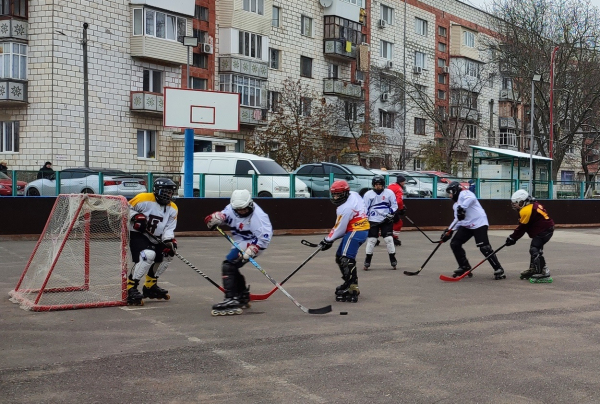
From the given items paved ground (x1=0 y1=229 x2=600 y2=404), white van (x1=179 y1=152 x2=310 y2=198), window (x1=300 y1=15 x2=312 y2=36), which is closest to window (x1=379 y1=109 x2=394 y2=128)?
window (x1=300 y1=15 x2=312 y2=36)

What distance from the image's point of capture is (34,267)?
33.0 ft

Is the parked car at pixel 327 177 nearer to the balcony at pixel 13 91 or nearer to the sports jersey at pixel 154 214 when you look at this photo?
the sports jersey at pixel 154 214

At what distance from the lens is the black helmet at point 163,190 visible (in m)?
9.35

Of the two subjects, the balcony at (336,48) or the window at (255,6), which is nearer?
the window at (255,6)

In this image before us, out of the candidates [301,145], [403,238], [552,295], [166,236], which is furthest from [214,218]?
[301,145]

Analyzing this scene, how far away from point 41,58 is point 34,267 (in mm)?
25871

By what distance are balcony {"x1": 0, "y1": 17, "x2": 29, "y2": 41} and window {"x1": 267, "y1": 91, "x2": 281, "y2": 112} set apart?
14.6 meters

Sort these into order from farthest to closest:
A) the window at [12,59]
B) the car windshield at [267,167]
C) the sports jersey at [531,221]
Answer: the window at [12,59] → the car windshield at [267,167] → the sports jersey at [531,221]

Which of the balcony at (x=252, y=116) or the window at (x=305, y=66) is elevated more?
the window at (x=305, y=66)

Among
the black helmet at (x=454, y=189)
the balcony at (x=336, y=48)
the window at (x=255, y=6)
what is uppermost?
the window at (x=255, y=6)

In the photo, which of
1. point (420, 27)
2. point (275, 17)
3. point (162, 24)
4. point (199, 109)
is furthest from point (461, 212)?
point (420, 27)

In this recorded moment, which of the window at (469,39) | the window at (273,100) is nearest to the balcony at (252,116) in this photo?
the window at (273,100)

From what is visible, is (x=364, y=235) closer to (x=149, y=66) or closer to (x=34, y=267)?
(x=34, y=267)

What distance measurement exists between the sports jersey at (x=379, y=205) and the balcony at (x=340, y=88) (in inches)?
1350
